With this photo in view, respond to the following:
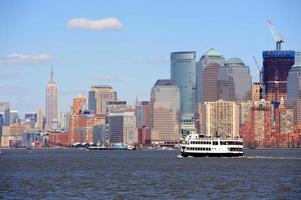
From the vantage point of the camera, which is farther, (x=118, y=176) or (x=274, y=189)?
(x=118, y=176)

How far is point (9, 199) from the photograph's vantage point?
9412 centimetres

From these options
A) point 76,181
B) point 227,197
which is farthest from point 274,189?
point 76,181

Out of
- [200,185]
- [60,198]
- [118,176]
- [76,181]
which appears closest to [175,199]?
[60,198]

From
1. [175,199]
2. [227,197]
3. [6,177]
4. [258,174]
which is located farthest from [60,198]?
[258,174]

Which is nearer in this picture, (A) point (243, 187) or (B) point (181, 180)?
(A) point (243, 187)

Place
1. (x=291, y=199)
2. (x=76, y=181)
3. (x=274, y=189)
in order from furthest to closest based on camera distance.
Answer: (x=76, y=181) → (x=274, y=189) → (x=291, y=199)

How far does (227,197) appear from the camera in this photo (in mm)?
96375

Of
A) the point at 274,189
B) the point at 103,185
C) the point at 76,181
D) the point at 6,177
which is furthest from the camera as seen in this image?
the point at 6,177

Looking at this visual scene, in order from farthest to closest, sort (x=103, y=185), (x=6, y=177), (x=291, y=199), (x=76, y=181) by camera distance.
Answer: (x=6, y=177), (x=76, y=181), (x=103, y=185), (x=291, y=199)

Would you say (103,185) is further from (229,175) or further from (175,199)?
(229,175)

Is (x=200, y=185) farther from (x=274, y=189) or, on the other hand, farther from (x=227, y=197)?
(x=227, y=197)

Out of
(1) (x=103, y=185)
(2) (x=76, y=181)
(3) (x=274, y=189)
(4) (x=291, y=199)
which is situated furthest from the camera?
(2) (x=76, y=181)

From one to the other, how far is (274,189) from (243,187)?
5.25 meters

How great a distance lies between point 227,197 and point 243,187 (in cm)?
1512
